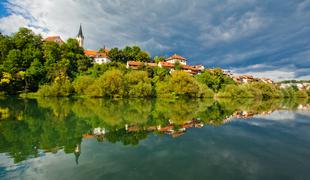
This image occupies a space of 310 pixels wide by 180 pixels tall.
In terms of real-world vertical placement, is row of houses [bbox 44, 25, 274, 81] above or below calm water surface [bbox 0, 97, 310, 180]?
above

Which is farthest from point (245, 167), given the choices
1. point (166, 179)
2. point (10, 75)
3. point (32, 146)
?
point (10, 75)

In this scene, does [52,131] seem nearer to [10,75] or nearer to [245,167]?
[245,167]

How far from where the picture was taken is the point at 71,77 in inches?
2352

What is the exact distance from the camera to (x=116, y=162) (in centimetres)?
756

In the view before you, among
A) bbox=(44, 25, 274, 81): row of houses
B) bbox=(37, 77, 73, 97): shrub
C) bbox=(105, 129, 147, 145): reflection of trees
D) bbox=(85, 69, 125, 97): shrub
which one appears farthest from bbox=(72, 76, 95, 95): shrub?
bbox=(105, 129, 147, 145): reflection of trees

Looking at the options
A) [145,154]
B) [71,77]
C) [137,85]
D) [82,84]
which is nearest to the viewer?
[145,154]

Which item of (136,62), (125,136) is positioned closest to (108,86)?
(136,62)

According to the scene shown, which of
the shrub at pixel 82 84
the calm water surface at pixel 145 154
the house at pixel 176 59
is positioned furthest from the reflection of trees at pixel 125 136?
the house at pixel 176 59

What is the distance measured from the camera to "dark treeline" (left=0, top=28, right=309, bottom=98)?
1948 inches

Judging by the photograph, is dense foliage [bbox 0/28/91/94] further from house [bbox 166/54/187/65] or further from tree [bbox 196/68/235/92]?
→ house [bbox 166/54/187/65]

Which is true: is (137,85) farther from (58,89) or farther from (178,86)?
(58,89)

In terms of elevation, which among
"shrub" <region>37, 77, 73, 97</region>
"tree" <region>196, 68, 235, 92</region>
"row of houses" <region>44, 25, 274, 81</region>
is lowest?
"shrub" <region>37, 77, 73, 97</region>

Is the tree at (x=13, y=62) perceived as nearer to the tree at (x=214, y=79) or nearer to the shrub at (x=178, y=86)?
the shrub at (x=178, y=86)

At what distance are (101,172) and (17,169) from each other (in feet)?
8.42
